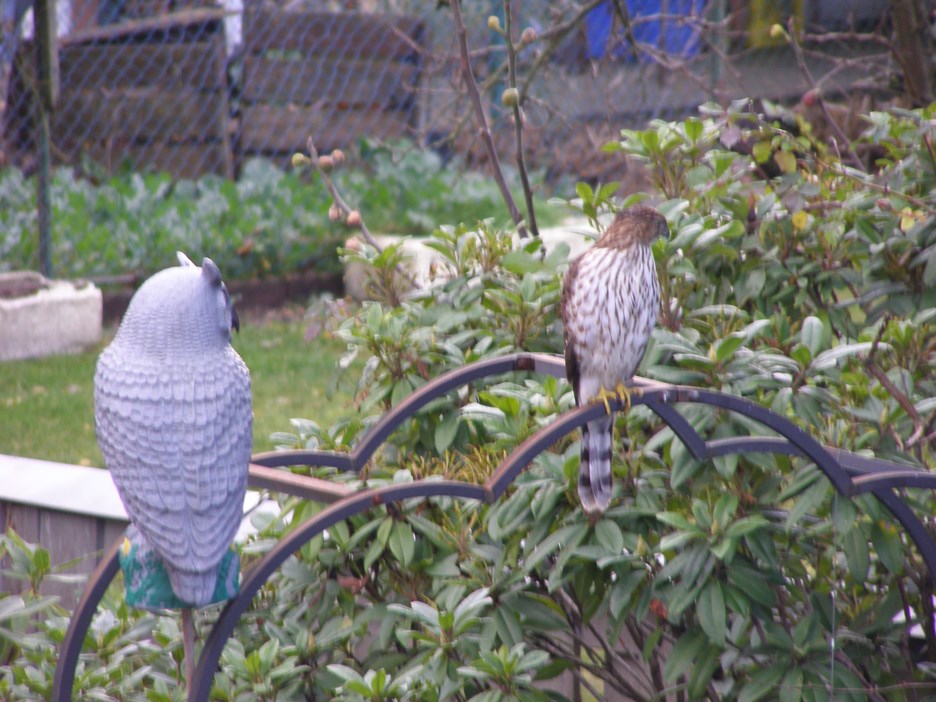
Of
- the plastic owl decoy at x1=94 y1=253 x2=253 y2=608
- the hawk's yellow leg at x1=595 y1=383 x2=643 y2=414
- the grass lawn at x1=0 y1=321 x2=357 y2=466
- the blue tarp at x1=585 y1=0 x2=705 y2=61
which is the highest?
the blue tarp at x1=585 y1=0 x2=705 y2=61

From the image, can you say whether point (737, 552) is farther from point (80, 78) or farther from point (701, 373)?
point (80, 78)

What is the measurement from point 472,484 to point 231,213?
5.54m

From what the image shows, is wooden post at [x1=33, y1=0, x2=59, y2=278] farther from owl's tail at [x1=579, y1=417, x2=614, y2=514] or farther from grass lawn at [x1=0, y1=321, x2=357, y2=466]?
owl's tail at [x1=579, y1=417, x2=614, y2=514]

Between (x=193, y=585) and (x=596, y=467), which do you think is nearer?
(x=193, y=585)

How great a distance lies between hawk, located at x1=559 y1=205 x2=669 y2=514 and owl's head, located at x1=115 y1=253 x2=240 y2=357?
32.2 inches

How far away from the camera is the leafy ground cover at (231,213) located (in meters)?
6.48

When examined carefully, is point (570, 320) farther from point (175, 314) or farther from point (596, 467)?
point (175, 314)

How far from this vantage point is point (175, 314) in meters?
1.37

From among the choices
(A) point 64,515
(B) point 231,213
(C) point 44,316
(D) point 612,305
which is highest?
(D) point 612,305

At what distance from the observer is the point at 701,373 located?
206 centimetres

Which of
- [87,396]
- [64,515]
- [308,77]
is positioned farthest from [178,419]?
[308,77]

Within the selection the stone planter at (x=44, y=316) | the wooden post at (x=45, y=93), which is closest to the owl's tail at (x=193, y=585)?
the stone planter at (x=44, y=316)

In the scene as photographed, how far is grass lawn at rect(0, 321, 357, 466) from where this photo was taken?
4.61 metres


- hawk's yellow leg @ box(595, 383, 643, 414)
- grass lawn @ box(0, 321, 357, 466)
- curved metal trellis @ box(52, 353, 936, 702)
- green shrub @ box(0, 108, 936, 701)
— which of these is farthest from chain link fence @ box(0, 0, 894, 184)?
curved metal trellis @ box(52, 353, 936, 702)
